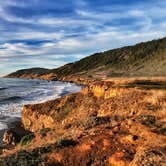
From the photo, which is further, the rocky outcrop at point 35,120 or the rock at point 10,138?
the rocky outcrop at point 35,120

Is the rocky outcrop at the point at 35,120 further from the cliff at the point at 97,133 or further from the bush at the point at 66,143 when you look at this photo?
the bush at the point at 66,143

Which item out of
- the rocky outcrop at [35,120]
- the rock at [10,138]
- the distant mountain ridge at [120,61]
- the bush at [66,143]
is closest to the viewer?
the bush at [66,143]

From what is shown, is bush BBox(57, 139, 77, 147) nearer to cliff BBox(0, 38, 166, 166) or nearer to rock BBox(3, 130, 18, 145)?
cliff BBox(0, 38, 166, 166)

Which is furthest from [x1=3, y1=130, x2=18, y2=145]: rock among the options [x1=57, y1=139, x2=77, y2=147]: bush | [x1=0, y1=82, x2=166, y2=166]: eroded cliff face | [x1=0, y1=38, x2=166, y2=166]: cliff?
[x1=57, y1=139, x2=77, y2=147]: bush

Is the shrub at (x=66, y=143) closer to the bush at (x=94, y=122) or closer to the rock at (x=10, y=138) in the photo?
the bush at (x=94, y=122)

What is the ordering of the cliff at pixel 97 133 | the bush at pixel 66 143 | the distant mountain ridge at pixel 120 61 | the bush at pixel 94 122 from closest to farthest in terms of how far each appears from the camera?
1. the cliff at pixel 97 133
2. the bush at pixel 66 143
3. the bush at pixel 94 122
4. the distant mountain ridge at pixel 120 61

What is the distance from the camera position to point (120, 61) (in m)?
156

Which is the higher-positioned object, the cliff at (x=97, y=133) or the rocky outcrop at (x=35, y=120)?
the cliff at (x=97, y=133)

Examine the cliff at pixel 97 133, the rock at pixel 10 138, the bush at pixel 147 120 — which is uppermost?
the bush at pixel 147 120

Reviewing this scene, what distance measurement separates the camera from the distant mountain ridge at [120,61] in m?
128

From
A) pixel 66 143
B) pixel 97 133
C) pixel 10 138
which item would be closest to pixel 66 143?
pixel 66 143

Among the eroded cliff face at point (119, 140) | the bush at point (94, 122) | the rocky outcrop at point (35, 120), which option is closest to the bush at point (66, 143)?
the eroded cliff face at point (119, 140)

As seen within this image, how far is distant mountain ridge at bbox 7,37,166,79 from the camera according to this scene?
128 m

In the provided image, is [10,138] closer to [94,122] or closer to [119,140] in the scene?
[94,122]
